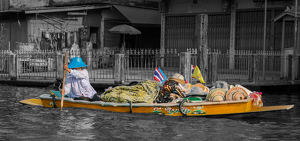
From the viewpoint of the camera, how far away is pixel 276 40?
20891 mm

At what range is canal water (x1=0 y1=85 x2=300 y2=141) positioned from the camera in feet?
30.8

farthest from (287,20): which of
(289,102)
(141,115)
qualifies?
(141,115)

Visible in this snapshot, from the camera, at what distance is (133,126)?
10.5 meters

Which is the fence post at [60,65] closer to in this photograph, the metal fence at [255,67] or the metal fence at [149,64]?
the metal fence at [149,64]

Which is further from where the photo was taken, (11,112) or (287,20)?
(287,20)

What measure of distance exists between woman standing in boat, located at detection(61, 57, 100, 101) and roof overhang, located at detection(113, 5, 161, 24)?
41.8 ft

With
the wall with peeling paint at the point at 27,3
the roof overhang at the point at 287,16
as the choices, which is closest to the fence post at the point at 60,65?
the wall with peeling paint at the point at 27,3

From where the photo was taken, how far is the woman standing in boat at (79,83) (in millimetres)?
12211

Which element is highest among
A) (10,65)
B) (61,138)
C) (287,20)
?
(287,20)

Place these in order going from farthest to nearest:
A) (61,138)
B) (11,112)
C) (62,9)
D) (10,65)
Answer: (62,9) → (10,65) → (11,112) → (61,138)

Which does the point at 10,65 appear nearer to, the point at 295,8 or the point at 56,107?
the point at 56,107

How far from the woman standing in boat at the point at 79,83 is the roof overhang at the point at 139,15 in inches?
502

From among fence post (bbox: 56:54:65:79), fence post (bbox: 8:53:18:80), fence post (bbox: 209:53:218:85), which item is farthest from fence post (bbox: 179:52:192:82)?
fence post (bbox: 8:53:18:80)

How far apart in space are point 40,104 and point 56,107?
1.00 m
